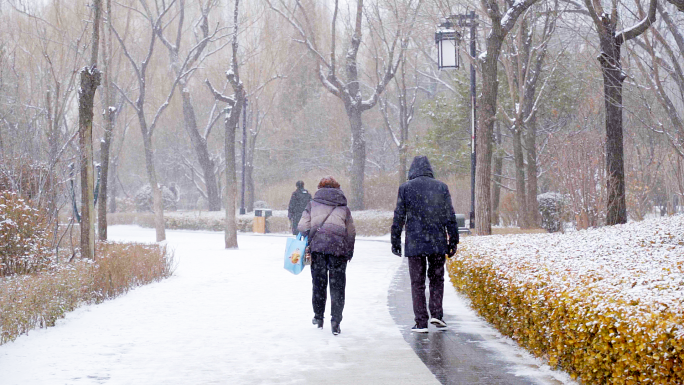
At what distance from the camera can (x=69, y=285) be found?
31.3 feet

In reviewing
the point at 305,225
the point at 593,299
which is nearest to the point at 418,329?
the point at 305,225

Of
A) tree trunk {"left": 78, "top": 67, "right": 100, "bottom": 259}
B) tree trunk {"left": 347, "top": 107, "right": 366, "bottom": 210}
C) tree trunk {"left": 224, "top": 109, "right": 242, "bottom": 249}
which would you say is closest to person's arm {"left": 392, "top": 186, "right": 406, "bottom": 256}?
tree trunk {"left": 78, "top": 67, "right": 100, "bottom": 259}

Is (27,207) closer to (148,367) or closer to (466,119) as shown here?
(148,367)

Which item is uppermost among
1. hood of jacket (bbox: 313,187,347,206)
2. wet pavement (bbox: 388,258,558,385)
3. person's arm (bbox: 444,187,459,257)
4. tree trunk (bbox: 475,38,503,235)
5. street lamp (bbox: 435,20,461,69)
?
street lamp (bbox: 435,20,461,69)

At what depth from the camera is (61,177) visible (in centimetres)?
1645

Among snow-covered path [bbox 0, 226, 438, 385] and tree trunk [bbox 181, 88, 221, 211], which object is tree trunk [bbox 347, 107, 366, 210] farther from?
snow-covered path [bbox 0, 226, 438, 385]

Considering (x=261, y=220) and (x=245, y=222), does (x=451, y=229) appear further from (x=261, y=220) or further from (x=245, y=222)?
(x=245, y=222)

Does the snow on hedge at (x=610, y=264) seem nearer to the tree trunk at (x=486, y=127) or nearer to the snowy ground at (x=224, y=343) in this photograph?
the snowy ground at (x=224, y=343)

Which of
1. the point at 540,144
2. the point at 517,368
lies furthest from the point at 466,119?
the point at 517,368

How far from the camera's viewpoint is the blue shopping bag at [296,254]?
30.8 feet

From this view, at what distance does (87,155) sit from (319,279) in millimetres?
5397

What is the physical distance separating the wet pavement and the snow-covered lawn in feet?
1.11

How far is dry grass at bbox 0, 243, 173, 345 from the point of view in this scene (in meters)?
8.05

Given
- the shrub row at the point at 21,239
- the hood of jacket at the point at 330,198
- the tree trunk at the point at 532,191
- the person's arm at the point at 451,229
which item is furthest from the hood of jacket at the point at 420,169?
the tree trunk at the point at 532,191
